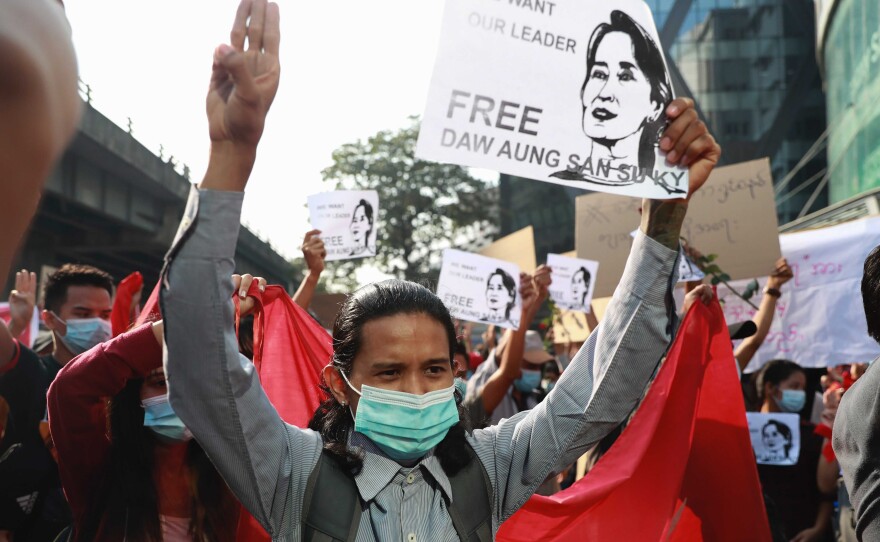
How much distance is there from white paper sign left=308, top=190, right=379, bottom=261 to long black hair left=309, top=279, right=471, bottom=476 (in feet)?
15.6

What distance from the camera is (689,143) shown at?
2174 millimetres

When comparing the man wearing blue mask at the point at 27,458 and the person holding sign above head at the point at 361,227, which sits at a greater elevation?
the person holding sign above head at the point at 361,227

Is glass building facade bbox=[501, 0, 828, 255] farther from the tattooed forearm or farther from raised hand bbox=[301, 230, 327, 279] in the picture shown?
the tattooed forearm

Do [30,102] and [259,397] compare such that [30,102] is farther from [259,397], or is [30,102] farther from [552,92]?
[552,92]

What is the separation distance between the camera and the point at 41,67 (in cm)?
57

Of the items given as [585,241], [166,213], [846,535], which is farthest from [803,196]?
[846,535]

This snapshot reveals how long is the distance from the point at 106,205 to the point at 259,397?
75.4 feet

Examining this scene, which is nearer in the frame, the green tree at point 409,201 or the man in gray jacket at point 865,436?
the man in gray jacket at point 865,436

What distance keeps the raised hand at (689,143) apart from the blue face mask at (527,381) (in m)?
4.50

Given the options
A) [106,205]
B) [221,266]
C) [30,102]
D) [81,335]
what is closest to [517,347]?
[81,335]

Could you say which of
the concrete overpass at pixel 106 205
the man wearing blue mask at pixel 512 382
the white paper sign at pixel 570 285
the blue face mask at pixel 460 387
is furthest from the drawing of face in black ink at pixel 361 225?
the concrete overpass at pixel 106 205

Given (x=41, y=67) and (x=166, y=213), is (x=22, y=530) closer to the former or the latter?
(x=41, y=67)

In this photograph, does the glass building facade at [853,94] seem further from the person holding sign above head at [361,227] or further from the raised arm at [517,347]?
the raised arm at [517,347]

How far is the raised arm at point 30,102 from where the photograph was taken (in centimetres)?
56
